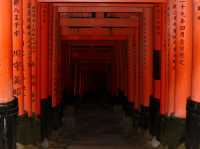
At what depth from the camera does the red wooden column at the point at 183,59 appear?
32.8ft

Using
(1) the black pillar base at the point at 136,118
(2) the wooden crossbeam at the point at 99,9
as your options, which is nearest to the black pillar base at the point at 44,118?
(2) the wooden crossbeam at the point at 99,9

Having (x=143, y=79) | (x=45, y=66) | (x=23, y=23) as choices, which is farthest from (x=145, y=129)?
(x=23, y=23)

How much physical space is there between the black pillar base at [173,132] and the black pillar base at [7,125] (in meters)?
4.03

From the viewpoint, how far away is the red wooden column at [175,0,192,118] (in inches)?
394

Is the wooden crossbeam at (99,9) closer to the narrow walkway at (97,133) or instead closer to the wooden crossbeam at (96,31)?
the wooden crossbeam at (96,31)

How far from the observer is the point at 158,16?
12.8 m

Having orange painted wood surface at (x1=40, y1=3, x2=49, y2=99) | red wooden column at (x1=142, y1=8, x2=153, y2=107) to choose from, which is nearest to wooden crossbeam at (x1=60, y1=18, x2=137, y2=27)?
red wooden column at (x1=142, y1=8, x2=153, y2=107)

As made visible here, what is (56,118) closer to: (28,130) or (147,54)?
(147,54)

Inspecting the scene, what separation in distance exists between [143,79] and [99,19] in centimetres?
372

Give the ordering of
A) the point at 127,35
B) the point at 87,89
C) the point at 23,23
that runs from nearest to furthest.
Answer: the point at 23,23, the point at 127,35, the point at 87,89

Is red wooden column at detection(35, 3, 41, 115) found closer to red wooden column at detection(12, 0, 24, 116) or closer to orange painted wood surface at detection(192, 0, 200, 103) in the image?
red wooden column at detection(12, 0, 24, 116)

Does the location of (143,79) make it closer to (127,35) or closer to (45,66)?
(45,66)

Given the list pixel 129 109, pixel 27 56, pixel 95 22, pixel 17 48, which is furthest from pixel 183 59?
pixel 129 109

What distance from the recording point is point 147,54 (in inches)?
573
